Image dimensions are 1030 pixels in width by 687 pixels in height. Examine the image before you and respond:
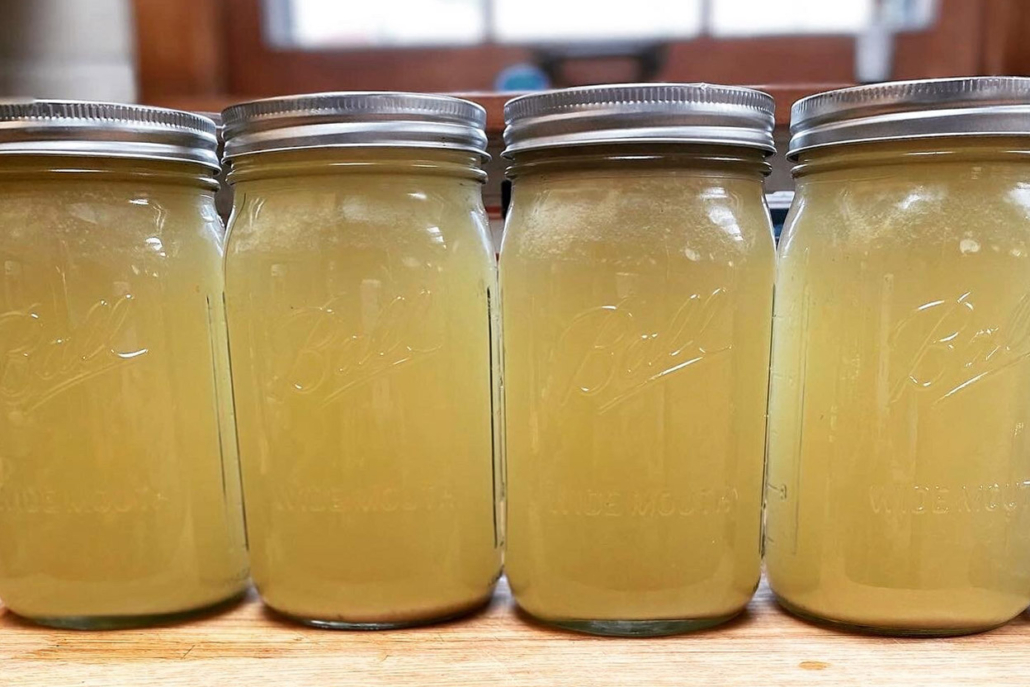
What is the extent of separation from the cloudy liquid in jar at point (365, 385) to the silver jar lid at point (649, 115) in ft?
0.25

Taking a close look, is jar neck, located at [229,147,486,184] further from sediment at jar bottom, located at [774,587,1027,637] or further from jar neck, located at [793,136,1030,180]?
sediment at jar bottom, located at [774,587,1027,637]

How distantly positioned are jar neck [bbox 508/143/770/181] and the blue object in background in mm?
628

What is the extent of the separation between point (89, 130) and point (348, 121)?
0.16m

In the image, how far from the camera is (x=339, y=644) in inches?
21.3

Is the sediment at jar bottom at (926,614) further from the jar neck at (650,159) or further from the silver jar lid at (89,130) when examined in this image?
the silver jar lid at (89,130)

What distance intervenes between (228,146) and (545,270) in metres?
0.22

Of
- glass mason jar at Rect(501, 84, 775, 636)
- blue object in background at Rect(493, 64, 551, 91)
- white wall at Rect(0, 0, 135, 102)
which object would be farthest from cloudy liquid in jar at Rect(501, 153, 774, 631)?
white wall at Rect(0, 0, 135, 102)

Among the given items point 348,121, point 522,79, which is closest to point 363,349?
point 348,121

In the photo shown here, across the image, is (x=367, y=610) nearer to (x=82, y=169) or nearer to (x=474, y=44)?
(x=82, y=169)

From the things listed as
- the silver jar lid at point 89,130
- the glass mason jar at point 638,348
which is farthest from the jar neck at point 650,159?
the silver jar lid at point 89,130

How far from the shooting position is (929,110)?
487 millimetres

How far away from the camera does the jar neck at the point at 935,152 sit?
490 millimetres

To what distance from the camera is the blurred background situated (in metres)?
1.08

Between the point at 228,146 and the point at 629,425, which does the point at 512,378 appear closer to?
the point at 629,425
